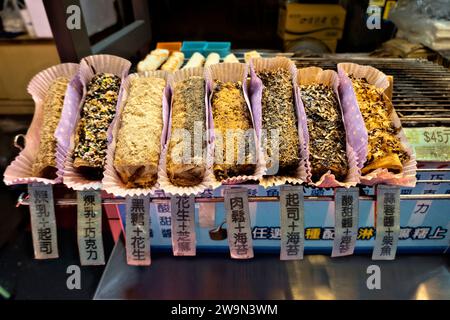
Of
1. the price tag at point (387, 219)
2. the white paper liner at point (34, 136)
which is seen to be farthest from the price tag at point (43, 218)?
the price tag at point (387, 219)

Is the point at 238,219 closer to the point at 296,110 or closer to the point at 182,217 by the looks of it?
the point at 182,217

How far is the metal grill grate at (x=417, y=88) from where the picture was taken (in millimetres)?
1813

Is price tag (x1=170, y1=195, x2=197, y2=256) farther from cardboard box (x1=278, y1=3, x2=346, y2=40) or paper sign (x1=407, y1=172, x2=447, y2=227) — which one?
cardboard box (x1=278, y1=3, x2=346, y2=40)

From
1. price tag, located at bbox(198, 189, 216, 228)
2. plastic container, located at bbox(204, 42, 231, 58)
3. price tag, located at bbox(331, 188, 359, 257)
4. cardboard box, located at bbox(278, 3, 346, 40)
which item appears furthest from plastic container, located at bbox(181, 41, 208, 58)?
cardboard box, located at bbox(278, 3, 346, 40)

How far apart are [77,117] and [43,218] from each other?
49 centimetres

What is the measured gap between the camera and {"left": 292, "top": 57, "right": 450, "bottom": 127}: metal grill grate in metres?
1.81

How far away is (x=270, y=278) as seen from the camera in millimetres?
2295

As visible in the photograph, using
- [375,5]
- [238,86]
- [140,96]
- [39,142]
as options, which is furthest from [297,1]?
[39,142]

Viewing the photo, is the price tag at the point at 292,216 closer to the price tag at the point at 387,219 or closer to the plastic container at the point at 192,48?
the price tag at the point at 387,219

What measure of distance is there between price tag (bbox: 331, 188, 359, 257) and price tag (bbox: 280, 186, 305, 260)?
0.52 feet

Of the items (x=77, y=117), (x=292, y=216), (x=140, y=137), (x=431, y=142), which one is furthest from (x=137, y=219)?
(x=431, y=142)

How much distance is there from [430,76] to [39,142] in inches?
101

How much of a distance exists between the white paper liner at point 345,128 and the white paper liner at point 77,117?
96cm
